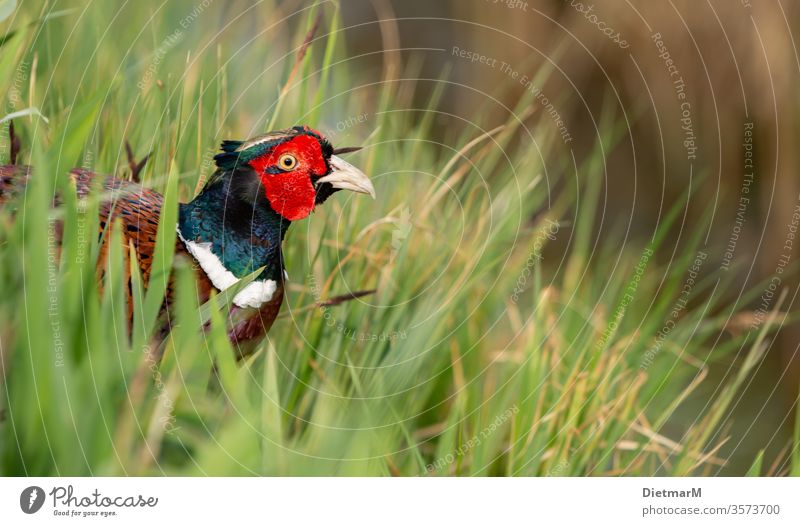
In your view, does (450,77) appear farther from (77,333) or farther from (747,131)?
(77,333)

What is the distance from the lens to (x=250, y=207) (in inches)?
25.4

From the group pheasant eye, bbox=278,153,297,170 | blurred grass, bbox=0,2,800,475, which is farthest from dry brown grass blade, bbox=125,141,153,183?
pheasant eye, bbox=278,153,297,170

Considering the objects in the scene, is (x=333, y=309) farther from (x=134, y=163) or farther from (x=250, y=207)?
(x=134, y=163)

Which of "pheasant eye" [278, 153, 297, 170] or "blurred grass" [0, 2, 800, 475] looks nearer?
"blurred grass" [0, 2, 800, 475]

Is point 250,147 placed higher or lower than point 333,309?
higher

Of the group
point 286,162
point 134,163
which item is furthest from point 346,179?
point 134,163

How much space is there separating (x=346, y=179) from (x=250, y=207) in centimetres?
8

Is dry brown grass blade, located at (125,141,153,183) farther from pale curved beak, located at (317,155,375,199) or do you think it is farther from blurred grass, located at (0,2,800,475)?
pale curved beak, located at (317,155,375,199)

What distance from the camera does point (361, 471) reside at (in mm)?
551

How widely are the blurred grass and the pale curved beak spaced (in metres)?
0.06

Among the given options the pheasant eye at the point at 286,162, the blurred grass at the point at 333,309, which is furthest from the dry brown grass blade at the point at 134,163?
the pheasant eye at the point at 286,162

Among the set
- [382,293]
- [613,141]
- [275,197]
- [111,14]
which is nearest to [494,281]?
[382,293]

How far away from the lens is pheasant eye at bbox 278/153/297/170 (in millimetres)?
649
